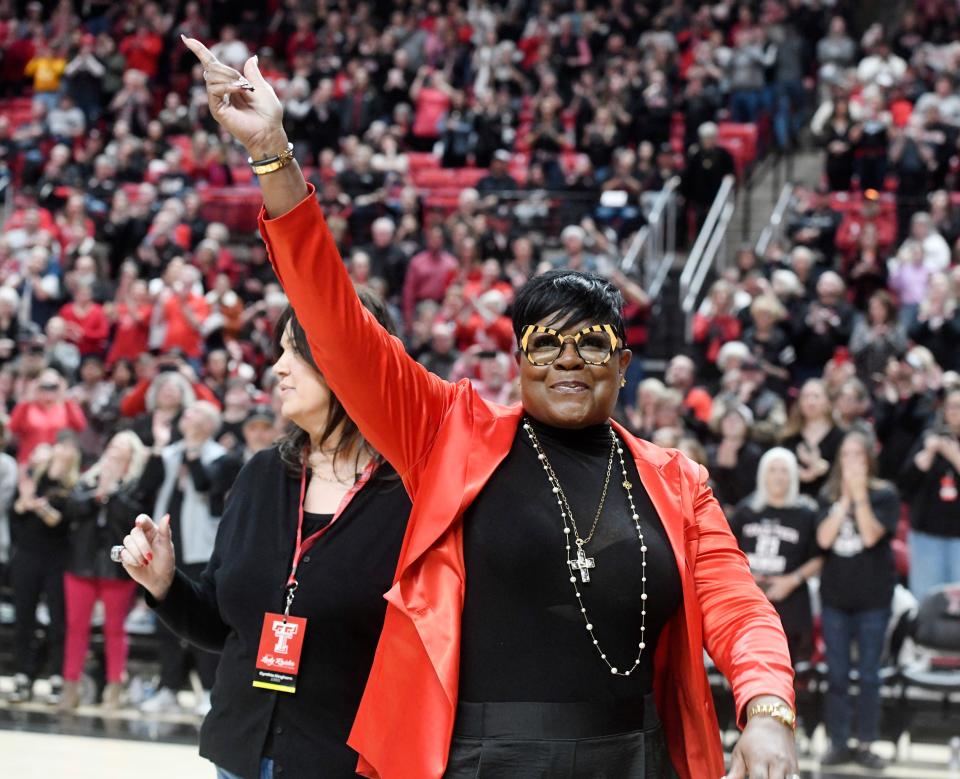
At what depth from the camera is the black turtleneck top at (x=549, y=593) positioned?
2609 millimetres

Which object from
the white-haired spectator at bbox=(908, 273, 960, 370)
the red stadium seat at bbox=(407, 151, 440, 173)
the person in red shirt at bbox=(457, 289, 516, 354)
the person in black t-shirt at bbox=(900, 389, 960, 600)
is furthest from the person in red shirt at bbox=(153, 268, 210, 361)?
the person in black t-shirt at bbox=(900, 389, 960, 600)

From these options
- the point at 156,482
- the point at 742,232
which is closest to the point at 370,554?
the point at 156,482

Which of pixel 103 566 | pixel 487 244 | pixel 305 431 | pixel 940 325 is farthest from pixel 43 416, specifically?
pixel 305 431

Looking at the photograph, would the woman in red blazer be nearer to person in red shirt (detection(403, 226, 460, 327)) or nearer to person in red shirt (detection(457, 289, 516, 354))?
person in red shirt (detection(457, 289, 516, 354))

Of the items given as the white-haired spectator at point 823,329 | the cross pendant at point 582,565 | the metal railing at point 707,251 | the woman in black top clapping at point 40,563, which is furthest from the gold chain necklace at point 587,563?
the metal railing at point 707,251

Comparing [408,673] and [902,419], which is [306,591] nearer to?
[408,673]

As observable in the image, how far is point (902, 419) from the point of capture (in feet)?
31.0

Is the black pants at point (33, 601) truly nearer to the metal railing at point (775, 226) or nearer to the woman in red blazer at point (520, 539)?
the metal railing at point (775, 226)

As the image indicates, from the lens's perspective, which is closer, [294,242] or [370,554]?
[294,242]

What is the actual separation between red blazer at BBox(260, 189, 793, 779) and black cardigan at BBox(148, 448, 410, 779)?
14.9 inches

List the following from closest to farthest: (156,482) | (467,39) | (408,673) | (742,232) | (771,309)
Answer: (408,673) < (156,482) < (771,309) < (742,232) < (467,39)

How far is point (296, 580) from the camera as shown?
3.19m

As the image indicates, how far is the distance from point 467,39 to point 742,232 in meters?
4.76

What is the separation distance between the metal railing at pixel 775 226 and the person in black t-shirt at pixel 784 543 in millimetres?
5109
